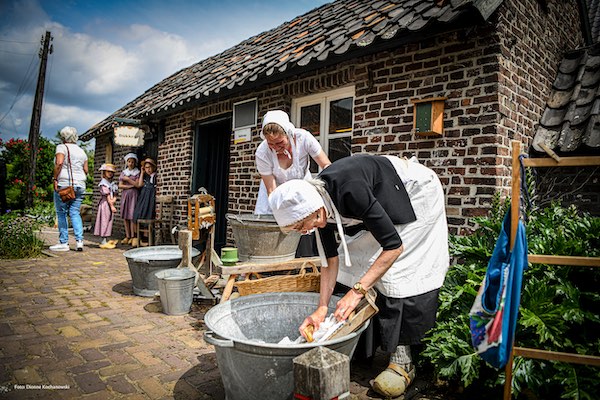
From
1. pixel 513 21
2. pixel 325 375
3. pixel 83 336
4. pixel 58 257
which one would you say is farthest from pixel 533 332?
pixel 58 257

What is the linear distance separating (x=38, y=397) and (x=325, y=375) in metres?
1.95

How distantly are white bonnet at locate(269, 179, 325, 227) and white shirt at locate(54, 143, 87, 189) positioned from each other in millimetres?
6103

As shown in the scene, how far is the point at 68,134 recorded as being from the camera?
21.8 feet

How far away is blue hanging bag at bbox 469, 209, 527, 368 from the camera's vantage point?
1637 millimetres

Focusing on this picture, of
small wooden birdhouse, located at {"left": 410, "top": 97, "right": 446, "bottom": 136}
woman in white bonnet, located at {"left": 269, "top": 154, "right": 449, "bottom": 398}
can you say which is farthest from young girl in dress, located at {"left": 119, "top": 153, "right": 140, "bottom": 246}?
woman in white bonnet, located at {"left": 269, "top": 154, "right": 449, "bottom": 398}

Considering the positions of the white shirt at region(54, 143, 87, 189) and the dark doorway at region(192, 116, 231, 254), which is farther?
the dark doorway at region(192, 116, 231, 254)

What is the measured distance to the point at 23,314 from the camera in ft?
12.2

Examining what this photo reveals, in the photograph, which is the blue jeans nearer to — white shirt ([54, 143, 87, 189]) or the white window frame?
white shirt ([54, 143, 87, 189])

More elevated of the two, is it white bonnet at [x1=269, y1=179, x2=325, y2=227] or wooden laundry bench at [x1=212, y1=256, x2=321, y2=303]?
white bonnet at [x1=269, y1=179, x2=325, y2=227]

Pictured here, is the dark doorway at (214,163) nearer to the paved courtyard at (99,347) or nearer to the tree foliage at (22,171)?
the paved courtyard at (99,347)

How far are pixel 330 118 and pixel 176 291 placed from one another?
2.82m

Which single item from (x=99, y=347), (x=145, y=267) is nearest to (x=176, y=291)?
(x=145, y=267)

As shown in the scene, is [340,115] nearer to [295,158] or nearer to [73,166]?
[295,158]

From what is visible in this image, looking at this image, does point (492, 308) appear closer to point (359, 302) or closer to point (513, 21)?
point (359, 302)
